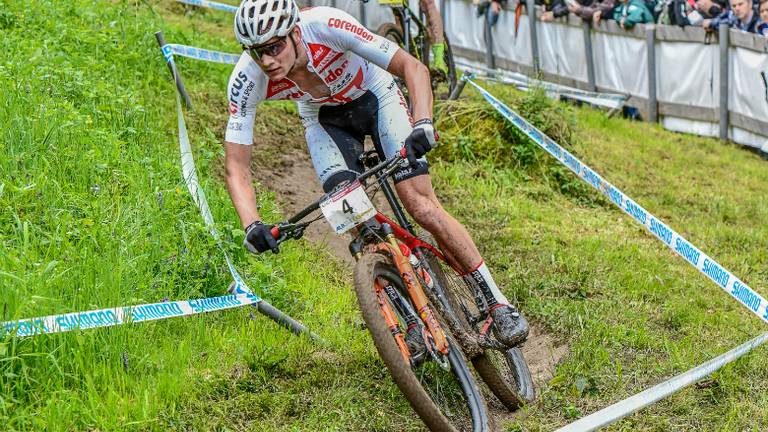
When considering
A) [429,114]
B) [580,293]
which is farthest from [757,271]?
[429,114]

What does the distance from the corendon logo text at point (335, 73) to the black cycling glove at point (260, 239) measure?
1.03m

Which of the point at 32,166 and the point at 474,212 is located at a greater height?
the point at 32,166

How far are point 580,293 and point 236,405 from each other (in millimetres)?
2913

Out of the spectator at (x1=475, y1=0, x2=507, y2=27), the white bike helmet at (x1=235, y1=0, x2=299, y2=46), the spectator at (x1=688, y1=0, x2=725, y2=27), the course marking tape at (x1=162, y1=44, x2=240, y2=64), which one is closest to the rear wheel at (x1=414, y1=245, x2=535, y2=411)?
the white bike helmet at (x1=235, y1=0, x2=299, y2=46)

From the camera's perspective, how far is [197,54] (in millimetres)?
9492

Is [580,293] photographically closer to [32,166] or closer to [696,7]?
[32,166]

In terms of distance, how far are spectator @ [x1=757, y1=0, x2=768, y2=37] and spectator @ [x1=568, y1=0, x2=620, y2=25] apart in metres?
3.08

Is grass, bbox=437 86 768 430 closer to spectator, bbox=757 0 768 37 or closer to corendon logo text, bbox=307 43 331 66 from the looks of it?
spectator, bbox=757 0 768 37

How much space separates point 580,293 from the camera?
6.62 meters

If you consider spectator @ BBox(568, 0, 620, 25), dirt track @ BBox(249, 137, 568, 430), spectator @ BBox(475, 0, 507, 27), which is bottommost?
spectator @ BBox(475, 0, 507, 27)

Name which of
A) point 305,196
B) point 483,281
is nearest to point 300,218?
point 483,281

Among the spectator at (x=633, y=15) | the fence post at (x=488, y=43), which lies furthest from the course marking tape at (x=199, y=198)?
the fence post at (x=488, y=43)

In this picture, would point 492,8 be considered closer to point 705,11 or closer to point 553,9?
point 553,9

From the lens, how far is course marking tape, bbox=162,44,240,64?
850cm
